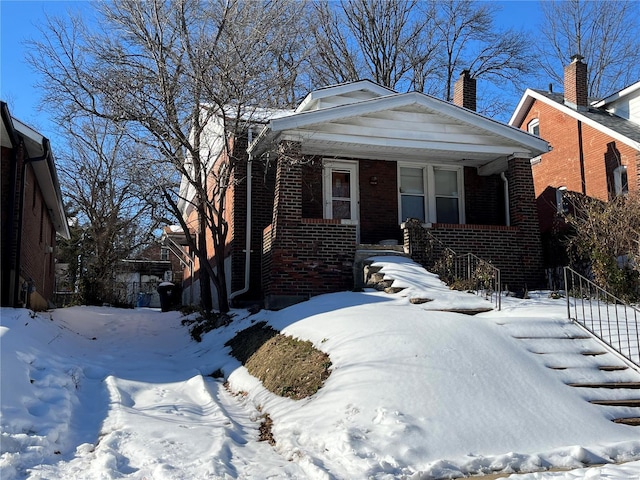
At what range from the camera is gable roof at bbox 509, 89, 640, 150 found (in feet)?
60.4

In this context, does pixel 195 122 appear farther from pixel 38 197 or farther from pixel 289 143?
pixel 38 197

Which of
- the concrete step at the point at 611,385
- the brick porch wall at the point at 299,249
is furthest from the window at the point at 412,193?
the concrete step at the point at 611,385

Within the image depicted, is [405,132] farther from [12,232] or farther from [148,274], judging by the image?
[148,274]

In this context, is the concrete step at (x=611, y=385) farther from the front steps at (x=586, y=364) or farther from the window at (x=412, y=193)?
the window at (x=412, y=193)

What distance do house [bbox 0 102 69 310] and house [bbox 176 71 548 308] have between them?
4.51m

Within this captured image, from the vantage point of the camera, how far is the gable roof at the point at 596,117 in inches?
725

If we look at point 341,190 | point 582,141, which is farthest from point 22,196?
point 582,141

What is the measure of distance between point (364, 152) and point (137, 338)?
6.69m

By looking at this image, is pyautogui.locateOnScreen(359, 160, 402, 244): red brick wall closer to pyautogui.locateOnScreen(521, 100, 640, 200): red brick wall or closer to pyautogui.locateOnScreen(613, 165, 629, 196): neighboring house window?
pyautogui.locateOnScreen(521, 100, 640, 200): red brick wall

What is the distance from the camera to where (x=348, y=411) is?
6.00 metres

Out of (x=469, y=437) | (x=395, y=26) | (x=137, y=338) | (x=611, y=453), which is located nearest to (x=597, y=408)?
(x=611, y=453)

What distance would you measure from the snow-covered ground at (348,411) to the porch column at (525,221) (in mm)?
4238

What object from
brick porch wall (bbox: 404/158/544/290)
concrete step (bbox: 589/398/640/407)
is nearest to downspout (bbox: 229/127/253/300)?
brick porch wall (bbox: 404/158/544/290)

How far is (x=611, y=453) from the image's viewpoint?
18.5ft
